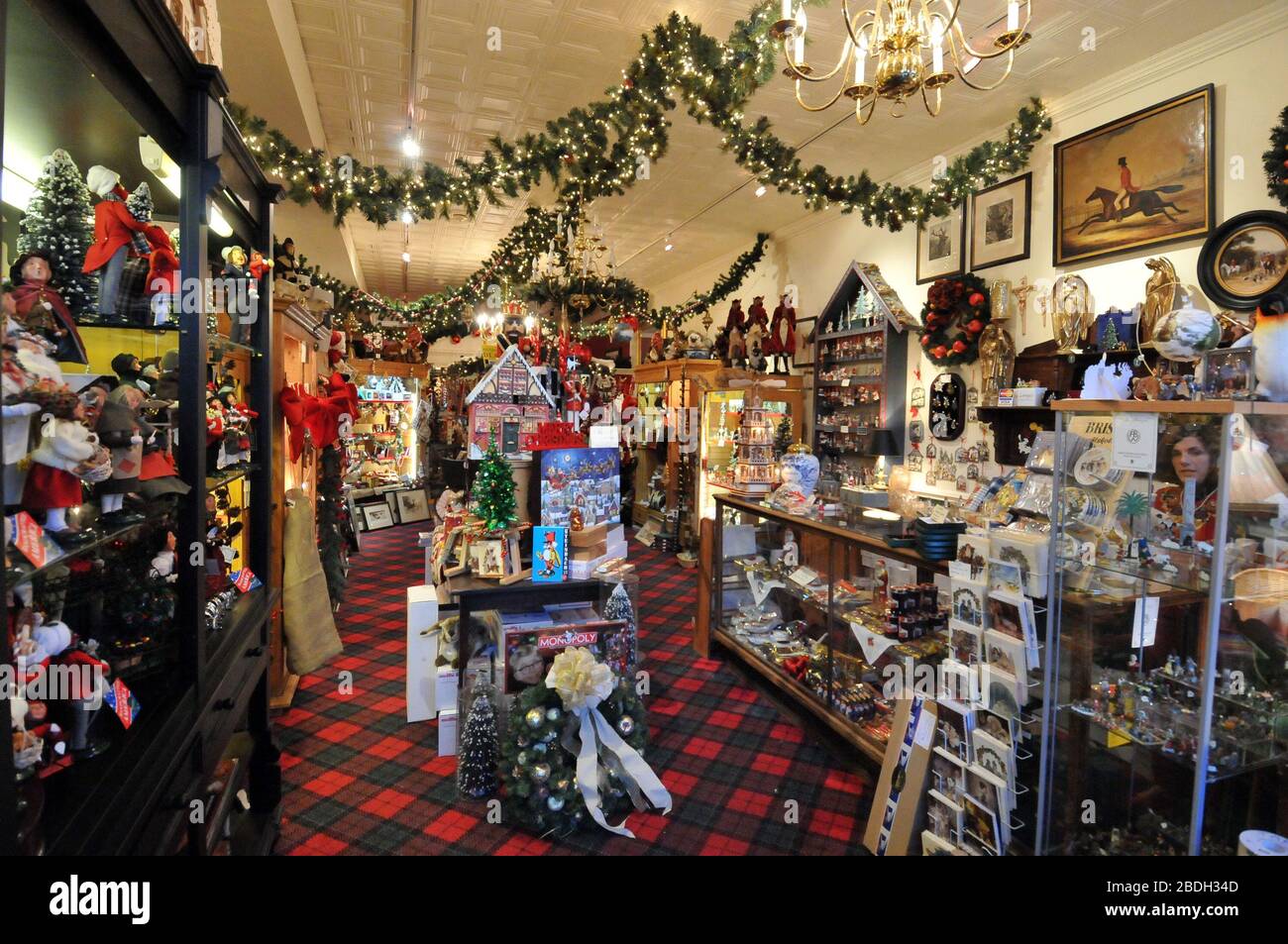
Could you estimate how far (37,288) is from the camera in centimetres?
121

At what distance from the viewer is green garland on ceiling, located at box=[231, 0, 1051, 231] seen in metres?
3.46

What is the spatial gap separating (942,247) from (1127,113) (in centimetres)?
157

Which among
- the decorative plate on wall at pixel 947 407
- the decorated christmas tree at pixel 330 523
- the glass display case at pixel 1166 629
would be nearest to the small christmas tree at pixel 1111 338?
the decorative plate on wall at pixel 947 407

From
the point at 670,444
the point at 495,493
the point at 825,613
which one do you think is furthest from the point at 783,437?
the point at 495,493

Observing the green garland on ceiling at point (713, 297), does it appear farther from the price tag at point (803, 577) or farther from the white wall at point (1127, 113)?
the price tag at point (803, 577)

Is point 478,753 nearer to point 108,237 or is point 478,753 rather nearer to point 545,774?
point 545,774

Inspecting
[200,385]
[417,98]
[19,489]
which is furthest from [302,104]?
[19,489]

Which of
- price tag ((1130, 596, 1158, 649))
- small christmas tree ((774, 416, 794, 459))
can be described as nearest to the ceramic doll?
price tag ((1130, 596, 1158, 649))

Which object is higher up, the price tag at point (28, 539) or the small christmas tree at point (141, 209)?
the small christmas tree at point (141, 209)

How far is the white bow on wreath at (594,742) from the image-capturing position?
2.63 m

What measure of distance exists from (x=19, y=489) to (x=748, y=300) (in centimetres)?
860

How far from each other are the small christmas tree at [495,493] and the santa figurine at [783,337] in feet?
15.4

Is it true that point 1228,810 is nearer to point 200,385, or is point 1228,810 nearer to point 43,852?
point 43,852

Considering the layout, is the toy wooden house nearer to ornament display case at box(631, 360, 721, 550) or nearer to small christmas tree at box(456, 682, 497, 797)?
small christmas tree at box(456, 682, 497, 797)
